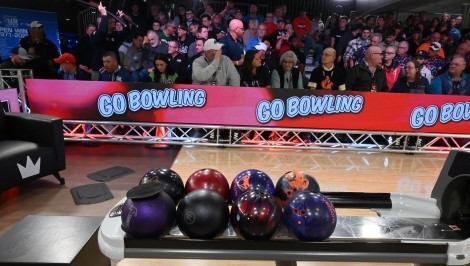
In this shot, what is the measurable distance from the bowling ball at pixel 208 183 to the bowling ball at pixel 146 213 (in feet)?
1.35

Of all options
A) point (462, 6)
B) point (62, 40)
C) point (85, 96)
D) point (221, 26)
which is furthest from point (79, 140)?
point (462, 6)

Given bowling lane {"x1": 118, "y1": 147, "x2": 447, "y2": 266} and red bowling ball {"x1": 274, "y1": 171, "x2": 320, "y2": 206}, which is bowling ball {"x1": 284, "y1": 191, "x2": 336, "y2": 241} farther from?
bowling lane {"x1": 118, "y1": 147, "x2": 447, "y2": 266}

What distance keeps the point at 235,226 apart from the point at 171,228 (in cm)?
35

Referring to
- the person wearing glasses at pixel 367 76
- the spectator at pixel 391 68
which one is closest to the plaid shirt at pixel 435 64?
the spectator at pixel 391 68

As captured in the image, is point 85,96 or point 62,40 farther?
point 62,40

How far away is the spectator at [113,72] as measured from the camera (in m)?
4.94

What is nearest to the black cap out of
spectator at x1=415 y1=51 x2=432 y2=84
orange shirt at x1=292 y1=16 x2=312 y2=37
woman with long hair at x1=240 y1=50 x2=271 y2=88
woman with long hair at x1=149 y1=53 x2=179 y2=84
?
spectator at x1=415 y1=51 x2=432 y2=84

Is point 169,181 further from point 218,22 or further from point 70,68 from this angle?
point 218,22

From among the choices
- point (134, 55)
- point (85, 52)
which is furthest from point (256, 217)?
point (85, 52)

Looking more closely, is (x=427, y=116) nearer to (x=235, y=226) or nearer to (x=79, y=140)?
(x=235, y=226)

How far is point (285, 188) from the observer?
220 centimetres

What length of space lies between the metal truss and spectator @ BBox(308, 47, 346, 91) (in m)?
0.70

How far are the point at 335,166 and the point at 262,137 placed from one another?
3.84 ft

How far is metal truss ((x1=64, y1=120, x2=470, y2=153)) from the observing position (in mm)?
4793
